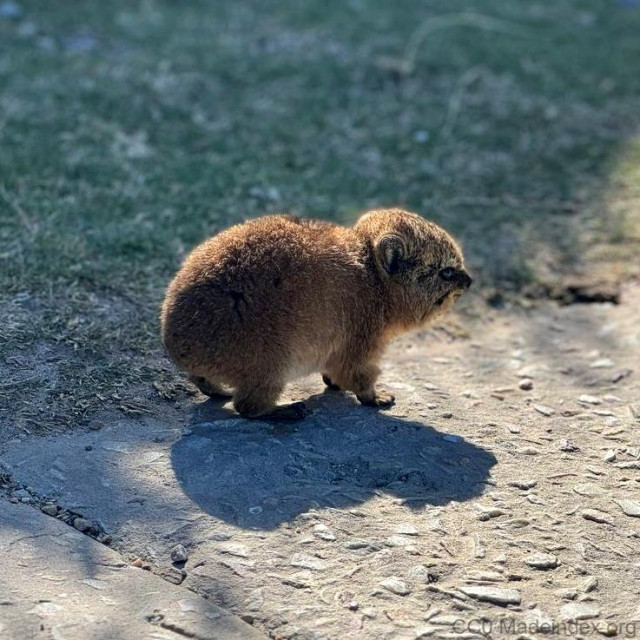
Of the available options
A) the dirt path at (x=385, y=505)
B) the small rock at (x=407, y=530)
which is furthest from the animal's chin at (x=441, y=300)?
the small rock at (x=407, y=530)

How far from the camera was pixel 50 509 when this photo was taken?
4176 millimetres

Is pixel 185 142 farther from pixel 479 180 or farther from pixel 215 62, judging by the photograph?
pixel 479 180

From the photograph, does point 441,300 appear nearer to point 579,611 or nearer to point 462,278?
point 462,278

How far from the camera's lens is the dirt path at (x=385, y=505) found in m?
3.82

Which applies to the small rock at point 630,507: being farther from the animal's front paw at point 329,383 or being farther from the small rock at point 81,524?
the small rock at point 81,524

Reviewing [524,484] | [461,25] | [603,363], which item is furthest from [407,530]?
[461,25]

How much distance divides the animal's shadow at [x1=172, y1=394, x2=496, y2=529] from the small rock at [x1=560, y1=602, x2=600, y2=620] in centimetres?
83

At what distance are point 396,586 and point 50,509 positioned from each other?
1473mm

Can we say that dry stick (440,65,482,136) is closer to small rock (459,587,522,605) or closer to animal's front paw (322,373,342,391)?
animal's front paw (322,373,342,391)

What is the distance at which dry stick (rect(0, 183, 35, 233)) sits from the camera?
21.8 feet

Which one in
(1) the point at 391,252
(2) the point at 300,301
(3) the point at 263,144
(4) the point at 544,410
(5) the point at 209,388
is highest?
(1) the point at 391,252

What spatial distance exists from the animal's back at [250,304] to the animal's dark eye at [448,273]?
32.1 inches

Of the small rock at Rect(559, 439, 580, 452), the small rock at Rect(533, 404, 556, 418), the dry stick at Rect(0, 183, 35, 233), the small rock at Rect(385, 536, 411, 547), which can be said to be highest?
the dry stick at Rect(0, 183, 35, 233)

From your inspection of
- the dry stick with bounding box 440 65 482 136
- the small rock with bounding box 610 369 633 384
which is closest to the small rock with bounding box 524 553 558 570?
the small rock with bounding box 610 369 633 384
